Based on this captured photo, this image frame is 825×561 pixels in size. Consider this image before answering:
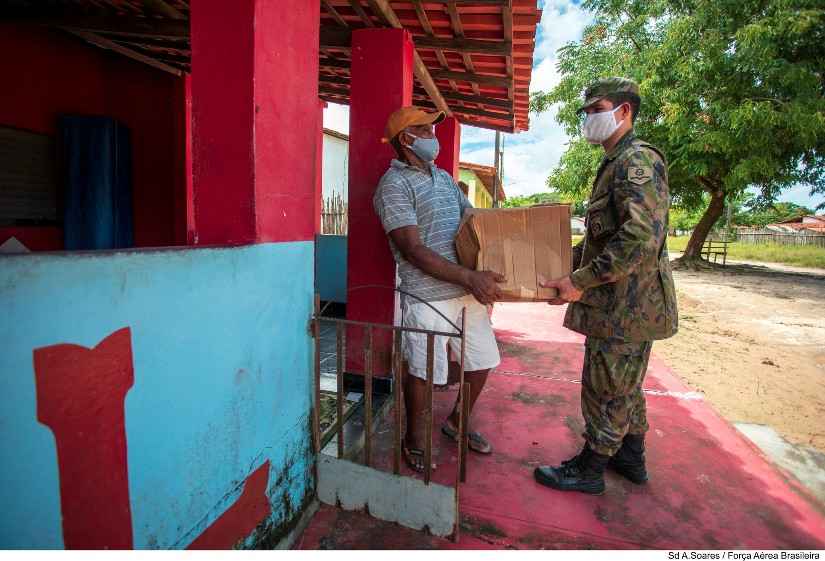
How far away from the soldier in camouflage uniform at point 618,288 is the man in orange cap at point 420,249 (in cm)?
49

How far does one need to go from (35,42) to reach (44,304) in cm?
442

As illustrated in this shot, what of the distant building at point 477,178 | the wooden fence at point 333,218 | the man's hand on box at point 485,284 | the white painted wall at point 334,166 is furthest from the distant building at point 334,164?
the man's hand on box at point 485,284

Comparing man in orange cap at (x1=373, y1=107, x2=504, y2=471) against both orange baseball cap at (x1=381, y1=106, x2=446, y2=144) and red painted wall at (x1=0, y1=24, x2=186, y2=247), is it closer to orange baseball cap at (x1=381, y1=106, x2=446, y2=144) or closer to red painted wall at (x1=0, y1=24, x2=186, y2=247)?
orange baseball cap at (x1=381, y1=106, x2=446, y2=144)

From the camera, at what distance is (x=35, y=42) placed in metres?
3.90

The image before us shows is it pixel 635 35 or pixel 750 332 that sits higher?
pixel 635 35

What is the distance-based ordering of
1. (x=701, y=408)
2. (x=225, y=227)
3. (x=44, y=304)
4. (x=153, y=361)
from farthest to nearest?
1. (x=701, y=408)
2. (x=225, y=227)
3. (x=153, y=361)
4. (x=44, y=304)

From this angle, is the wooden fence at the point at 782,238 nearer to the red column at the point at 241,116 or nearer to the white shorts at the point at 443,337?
the white shorts at the point at 443,337

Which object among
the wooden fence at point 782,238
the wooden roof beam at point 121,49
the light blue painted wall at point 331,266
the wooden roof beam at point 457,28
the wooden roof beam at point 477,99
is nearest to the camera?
the wooden roof beam at point 457,28

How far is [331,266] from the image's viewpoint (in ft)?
18.3

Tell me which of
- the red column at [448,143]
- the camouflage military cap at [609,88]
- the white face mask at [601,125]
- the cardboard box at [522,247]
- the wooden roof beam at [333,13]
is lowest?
the cardboard box at [522,247]

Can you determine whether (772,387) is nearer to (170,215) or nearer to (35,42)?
(170,215)

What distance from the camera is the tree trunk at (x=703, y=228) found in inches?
579

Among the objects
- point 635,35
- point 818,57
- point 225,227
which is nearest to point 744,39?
point 818,57

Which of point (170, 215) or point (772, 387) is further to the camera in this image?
point (170, 215)
